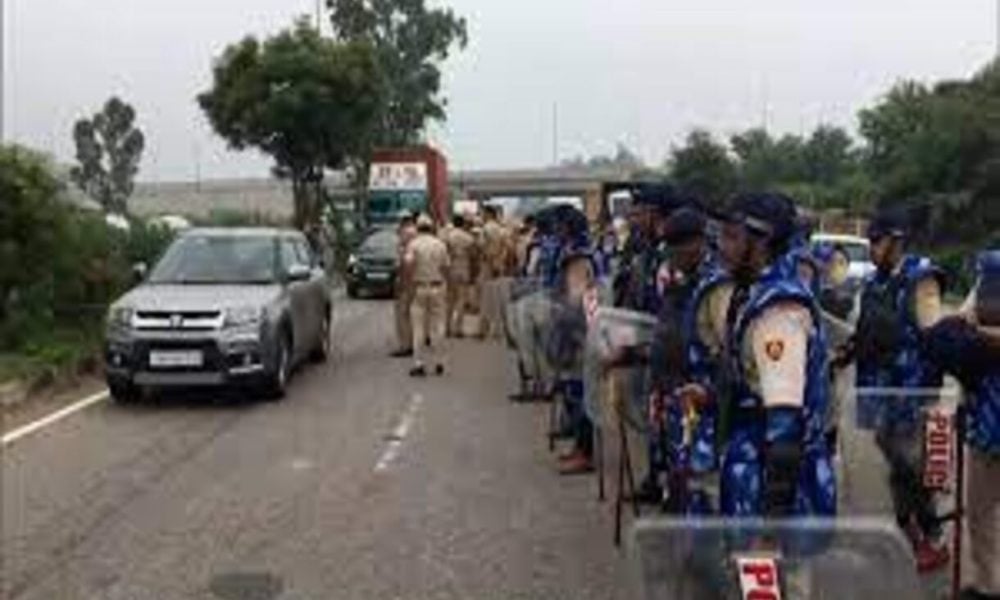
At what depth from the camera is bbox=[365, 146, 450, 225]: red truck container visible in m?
44.5

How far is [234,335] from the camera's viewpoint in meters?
16.5

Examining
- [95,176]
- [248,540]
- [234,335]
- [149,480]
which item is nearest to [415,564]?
[248,540]

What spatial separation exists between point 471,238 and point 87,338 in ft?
22.5

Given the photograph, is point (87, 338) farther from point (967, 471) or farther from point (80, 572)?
point (967, 471)

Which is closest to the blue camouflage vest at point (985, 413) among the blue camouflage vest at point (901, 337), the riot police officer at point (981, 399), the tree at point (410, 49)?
Result: the riot police officer at point (981, 399)

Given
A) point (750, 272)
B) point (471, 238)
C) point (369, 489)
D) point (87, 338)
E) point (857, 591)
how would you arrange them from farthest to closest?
point (471, 238) < point (87, 338) < point (369, 489) < point (750, 272) < point (857, 591)

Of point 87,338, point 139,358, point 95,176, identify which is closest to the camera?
point 139,358

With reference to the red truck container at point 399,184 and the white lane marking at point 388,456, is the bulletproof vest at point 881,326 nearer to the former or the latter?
the white lane marking at point 388,456

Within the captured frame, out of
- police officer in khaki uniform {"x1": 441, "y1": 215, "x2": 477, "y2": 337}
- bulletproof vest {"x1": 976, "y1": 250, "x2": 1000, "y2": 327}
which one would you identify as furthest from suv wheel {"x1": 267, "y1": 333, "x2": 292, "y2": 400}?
bulletproof vest {"x1": 976, "y1": 250, "x2": 1000, "y2": 327}

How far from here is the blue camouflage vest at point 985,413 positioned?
7.81 m

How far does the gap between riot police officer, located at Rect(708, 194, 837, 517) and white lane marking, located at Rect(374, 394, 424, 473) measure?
23.6ft

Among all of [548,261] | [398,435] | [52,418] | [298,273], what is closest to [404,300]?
[298,273]

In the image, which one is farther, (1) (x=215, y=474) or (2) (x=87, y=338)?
(2) (x=87, y=338)

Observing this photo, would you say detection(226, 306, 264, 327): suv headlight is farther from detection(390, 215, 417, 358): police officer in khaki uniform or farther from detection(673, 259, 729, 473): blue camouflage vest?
detection(673, 259, 729, 473): blue camouflage vest
